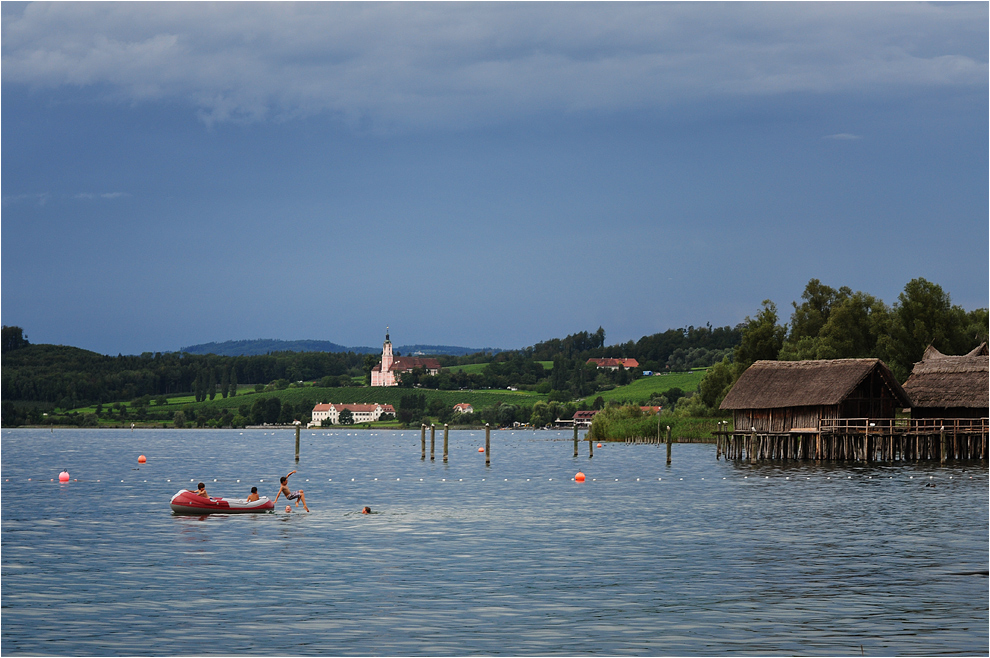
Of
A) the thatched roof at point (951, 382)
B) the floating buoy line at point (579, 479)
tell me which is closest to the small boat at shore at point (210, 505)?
the floating buoy line at point (579, 479)

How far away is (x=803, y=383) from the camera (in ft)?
249

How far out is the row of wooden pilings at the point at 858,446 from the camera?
237ft

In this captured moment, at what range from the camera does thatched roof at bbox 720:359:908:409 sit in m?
73.4

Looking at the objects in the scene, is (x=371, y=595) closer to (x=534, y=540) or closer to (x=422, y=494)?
(x=534, y=540)

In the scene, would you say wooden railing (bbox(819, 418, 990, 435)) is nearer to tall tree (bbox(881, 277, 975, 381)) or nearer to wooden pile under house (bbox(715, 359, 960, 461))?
wooden pile under house (bbox(715, 359, 960, 461))

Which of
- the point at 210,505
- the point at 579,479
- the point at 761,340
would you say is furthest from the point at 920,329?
the point at 210,505

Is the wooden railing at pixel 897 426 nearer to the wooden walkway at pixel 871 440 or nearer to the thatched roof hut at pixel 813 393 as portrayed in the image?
the wooden walkway at pixel 871 440

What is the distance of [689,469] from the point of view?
7194 cm

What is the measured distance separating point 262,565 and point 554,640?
11234 mm

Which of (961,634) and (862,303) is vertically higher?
(862,303)

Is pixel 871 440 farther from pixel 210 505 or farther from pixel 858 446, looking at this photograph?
pixel 210 505

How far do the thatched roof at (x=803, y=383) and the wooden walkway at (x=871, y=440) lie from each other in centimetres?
185

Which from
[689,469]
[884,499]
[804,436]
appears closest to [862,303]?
[804,436]

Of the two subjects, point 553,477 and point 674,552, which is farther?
point 553,477
